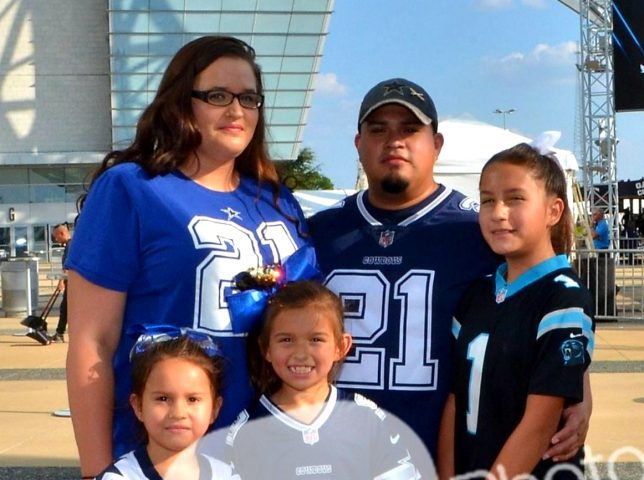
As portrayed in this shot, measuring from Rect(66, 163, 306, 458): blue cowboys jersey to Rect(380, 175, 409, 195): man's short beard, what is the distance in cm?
58

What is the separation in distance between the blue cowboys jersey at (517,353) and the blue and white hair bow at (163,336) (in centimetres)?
75

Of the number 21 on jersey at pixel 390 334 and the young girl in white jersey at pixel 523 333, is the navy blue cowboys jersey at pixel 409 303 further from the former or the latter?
the young girl in white jersey at pixel 523 333

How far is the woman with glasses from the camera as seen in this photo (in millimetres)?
2498

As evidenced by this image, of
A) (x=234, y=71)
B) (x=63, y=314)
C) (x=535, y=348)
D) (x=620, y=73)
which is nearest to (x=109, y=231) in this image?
(x=234, y=71)

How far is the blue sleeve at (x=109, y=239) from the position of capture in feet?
8.13

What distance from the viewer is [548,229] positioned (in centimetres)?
266

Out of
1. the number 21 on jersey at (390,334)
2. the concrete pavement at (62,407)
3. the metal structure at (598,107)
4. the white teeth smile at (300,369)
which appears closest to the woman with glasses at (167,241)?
the white teeth smile at (300,369)

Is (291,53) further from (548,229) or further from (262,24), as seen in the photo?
(548,229)

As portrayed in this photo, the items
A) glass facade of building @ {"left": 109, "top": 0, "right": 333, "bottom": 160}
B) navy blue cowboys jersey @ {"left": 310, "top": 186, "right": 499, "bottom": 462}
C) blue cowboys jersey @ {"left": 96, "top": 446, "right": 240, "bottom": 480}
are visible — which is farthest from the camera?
glass facade of building @ {"left": 109, "top": 0, "right": 333, "bottom": 160}

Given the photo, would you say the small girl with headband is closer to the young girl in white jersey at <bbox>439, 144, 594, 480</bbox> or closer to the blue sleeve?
the blue sleeve

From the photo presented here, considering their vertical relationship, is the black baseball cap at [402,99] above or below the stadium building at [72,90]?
below

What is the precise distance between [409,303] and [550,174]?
594mm

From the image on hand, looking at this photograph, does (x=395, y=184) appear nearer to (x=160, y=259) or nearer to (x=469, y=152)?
(x=160, y=259)

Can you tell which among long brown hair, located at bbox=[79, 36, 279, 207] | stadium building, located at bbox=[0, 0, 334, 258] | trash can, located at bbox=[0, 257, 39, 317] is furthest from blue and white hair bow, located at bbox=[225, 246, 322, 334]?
stadium building, located at bbox=[0, 0, 334, 258]
